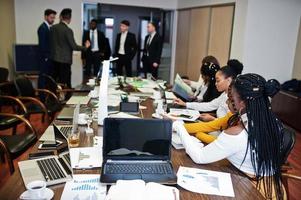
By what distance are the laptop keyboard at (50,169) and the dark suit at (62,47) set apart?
12.1 ft

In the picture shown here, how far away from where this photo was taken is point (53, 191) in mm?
1312

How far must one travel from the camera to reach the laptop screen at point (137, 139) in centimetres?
155

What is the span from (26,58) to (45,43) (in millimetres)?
897

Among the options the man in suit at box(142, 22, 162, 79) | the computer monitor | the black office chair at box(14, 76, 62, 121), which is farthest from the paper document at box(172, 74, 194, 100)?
the computer monitor

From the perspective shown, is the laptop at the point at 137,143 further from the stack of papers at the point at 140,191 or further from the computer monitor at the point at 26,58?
the computer monitor at the point at 26,58

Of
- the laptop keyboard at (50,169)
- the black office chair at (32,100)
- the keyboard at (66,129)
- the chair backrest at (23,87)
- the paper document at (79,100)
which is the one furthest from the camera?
the chair backrest at (23,87)

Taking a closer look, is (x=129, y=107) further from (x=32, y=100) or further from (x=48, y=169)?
(x=32, y=100)

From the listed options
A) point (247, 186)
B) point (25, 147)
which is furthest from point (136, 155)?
point (25, 147)

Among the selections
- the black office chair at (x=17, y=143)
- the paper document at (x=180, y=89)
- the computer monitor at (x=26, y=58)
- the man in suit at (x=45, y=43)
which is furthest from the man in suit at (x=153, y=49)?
the black office chair at (x=17, y=143)

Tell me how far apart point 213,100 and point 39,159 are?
192 cm

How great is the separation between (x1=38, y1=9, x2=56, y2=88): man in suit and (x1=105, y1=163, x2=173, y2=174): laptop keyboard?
4085 millimetres

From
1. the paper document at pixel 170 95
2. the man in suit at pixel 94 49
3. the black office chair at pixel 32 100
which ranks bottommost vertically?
the black office chair at pixel 32 100

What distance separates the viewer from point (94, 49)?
6.59 m

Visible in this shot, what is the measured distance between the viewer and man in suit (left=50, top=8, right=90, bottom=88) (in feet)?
16.1
